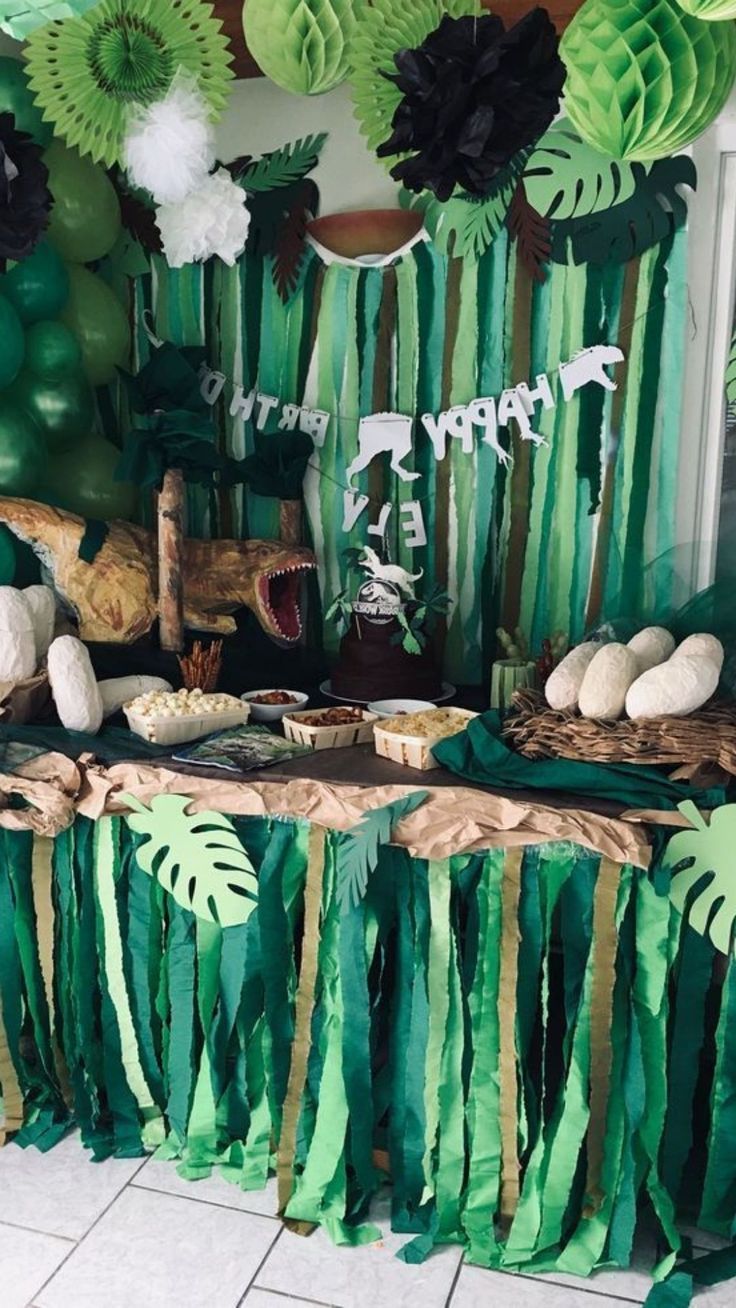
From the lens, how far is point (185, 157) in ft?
7.07

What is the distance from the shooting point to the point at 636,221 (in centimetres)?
235

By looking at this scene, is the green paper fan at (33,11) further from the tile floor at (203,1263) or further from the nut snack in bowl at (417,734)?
the tile floor at (203,1263)

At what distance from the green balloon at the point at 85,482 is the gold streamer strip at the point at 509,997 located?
4.36ft

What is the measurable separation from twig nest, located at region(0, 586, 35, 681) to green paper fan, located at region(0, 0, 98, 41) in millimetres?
1218

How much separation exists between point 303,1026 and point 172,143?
1.59 m

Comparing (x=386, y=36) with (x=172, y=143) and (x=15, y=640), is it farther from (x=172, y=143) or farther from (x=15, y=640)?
(x=15, y=640)

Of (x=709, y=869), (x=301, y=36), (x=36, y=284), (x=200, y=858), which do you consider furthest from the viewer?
(x=36, y=284)

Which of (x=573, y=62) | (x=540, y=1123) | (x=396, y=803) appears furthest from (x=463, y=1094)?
(x=573, y=62)

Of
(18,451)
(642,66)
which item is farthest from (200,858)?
(642,66)

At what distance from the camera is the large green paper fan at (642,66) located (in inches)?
49.7

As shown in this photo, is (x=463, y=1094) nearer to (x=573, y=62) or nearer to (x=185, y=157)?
(x=573, y=62)

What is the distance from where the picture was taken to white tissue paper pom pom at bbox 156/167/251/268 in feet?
8.30

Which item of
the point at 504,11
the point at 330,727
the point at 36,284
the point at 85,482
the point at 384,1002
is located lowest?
the point at 384,1002

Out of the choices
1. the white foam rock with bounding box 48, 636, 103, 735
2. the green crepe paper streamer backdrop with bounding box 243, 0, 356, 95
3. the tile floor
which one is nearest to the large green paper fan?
the green crepe paper streamer backdrop with bounding box 243, 0, 356, 95
